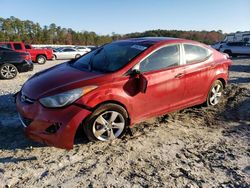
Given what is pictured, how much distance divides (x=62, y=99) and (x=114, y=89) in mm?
783

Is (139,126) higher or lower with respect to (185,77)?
lower

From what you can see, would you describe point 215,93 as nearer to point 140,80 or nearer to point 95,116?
point 140,80

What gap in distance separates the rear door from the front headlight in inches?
86.6

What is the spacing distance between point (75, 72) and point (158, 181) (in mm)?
2237

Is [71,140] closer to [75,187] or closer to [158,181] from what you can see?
[75,187]

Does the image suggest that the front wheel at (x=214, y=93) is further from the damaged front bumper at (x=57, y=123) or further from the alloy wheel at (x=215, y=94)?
the damaged front bumper at (x=57, y=123)

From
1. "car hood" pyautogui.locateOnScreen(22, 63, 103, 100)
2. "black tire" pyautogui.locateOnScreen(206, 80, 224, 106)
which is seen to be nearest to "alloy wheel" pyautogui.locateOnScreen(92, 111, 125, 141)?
"car hood" pyautogui.locateOnScreen(22, 63, 103, 100)

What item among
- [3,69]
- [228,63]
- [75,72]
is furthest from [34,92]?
[3,69]

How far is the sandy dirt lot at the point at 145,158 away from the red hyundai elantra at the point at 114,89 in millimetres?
278

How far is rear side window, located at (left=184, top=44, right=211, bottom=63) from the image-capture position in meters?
5.54

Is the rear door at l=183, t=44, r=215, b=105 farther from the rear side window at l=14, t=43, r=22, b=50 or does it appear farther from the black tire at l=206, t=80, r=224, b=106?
the rear side window at l=14, t=43, r=22, b=50

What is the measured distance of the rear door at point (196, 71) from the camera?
17.8ft

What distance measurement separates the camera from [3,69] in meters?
10.4

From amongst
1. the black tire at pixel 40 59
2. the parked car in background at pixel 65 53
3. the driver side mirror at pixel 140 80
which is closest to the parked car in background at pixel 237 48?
the parked car in background at pixel 65 53
